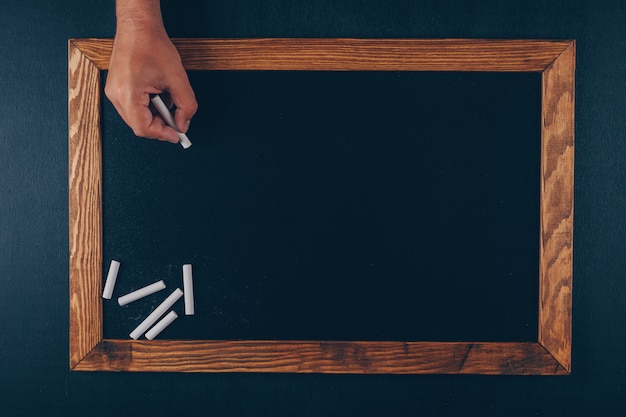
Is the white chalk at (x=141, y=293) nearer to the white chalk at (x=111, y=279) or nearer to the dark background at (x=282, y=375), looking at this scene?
the white chalk at (x=111, y=279)

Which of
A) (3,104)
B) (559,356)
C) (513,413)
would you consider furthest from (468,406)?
(3,104)

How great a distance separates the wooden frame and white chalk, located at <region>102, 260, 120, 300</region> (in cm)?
2

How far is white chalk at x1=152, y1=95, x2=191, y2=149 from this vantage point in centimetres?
92

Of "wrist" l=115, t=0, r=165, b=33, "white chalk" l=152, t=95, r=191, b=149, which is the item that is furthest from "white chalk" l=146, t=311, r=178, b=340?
"wrist" l=115, t=0, r=165, b=33

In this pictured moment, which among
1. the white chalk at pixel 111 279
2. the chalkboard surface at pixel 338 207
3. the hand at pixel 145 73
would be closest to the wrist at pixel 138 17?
the hand at pixel 145 73

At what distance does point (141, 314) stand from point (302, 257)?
0.31 metres

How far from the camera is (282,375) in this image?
3.33ft

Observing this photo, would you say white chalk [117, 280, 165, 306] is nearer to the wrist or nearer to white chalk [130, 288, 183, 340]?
white chalk [130, 288, 183, 340]

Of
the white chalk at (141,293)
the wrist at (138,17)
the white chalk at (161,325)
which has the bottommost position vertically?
the white chalk at (161,325)

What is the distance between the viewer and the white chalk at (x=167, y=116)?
92 cm

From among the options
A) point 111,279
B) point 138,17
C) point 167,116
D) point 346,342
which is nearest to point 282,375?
point 346,342

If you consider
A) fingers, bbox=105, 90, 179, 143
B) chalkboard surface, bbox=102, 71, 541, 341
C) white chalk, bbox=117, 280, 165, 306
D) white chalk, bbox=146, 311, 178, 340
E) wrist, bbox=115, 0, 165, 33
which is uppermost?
wrist, bbox=115, 0, 165, 33

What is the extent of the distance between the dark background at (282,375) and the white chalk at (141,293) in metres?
0.12

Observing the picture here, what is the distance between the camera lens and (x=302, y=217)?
0.99 m
